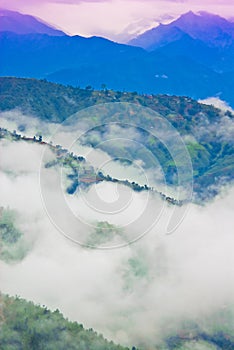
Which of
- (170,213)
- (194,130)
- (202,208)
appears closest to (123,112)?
(194,130)

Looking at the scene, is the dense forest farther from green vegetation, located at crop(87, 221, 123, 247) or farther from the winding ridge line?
the winding ridge line

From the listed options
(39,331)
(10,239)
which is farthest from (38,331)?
(10,239)

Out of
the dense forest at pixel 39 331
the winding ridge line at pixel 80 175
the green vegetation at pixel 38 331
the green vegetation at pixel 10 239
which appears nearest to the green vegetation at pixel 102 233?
the winding ridge line at pixel 80 175

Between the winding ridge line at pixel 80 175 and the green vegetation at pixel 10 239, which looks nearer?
the green vegetation at pixel 10 239

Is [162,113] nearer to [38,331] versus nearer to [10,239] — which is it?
[10,239]

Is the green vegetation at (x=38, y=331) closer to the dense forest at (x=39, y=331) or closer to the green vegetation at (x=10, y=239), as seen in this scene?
the dense forest at (x=39, y=331)

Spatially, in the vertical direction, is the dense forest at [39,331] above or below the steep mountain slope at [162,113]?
below

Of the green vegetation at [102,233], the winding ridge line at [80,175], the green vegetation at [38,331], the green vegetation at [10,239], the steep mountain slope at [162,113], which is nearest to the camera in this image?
the green vegetation at [38,331]

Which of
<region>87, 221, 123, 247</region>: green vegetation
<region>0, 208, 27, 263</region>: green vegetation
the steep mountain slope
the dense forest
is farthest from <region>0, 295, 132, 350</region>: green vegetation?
the steep mountain slope

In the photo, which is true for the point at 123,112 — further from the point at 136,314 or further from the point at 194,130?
the point at 136,314
